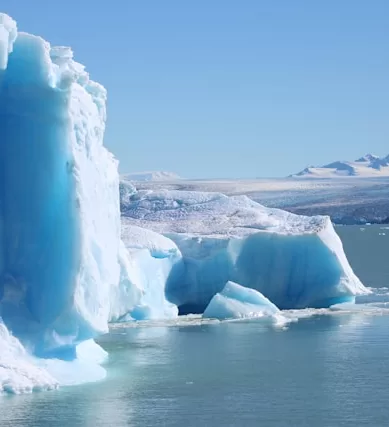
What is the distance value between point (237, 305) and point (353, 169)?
148436mm

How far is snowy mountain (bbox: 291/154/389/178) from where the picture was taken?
15976 cm

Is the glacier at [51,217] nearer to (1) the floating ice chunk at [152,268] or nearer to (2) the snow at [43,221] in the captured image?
(2) the snow at [43,221]

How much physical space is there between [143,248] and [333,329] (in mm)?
4190

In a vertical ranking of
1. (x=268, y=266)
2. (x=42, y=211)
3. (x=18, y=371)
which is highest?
(x=42, y=211)

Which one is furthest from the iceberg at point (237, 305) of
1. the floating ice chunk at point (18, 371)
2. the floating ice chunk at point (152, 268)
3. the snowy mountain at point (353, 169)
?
the snowy mountain at point (353, 169)

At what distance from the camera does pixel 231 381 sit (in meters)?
11.9

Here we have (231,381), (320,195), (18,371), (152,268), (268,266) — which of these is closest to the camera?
(18,371)

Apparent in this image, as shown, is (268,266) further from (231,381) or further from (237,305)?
(231,381)

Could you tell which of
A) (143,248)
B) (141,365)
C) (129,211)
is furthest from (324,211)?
(141,365)

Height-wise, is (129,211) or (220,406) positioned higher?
(129,211)

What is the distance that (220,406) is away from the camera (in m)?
10.4

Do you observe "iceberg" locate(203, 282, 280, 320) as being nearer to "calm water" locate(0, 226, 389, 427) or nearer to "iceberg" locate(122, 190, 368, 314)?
"calm water" locate(0, 226, 389, 427)

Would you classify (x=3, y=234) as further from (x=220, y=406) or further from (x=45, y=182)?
(x=220, y=406)

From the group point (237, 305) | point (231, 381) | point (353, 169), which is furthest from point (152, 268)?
point (353, 169)
